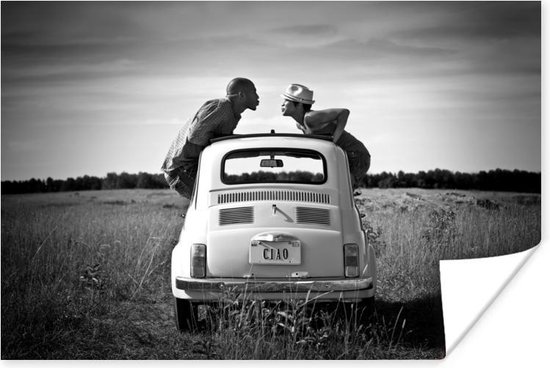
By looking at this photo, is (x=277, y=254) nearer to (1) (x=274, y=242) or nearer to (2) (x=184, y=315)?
(1) (x=274, y=242)

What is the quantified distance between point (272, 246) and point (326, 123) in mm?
1476

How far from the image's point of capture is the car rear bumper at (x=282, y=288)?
5.40 metres

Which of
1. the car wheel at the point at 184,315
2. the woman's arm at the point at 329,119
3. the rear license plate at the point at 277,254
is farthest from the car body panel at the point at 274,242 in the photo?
the woman's arm at the point at 329,119

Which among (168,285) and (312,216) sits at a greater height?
(312,216)

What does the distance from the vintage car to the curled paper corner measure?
1.27m

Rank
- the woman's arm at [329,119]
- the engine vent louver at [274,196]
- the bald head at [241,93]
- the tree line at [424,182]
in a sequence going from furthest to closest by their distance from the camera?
the tree line at [424,182] < the bald head at [241,93] < the woman's arm at [329,119] < the engine vent louver at [274,196]

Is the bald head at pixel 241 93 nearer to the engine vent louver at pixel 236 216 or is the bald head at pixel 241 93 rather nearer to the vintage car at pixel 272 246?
the vintage car at pixel 272 246

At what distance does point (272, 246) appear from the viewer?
545cm

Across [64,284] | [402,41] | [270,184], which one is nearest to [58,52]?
[64,284]

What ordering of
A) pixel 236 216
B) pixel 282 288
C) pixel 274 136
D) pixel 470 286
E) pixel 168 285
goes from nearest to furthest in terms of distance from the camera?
1. pixel 282 288
2. pixel 236 216
3. pixel 274 136
4. pixel 470 286
5. pixel 168 285

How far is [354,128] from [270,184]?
2.51m

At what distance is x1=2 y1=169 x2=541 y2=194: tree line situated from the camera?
7469 millimetres

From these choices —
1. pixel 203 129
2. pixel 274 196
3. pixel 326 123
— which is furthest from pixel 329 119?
pixel 274 196

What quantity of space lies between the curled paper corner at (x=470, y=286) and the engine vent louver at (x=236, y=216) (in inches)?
72.4
